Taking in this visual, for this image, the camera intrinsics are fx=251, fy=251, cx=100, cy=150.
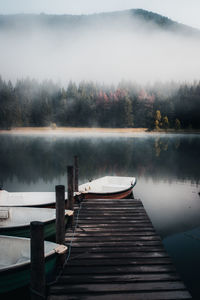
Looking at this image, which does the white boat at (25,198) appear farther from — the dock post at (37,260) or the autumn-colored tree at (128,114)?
the autumn-colored tree at (128,114)

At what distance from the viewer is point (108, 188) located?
13438mm

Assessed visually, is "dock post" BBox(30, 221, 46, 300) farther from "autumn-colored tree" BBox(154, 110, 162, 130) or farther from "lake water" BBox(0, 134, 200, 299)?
"autumn-colored tree" BBox(154, 110, 162, 130)

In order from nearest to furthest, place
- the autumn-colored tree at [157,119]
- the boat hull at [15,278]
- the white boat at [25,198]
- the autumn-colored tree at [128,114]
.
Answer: the boat hull at [15,278]
the white boat at [25,198]
the autumn-colored tree at [157,119]
the autumn-colored tree at [128,114]

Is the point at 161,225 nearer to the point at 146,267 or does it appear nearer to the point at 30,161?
the point at 146,267

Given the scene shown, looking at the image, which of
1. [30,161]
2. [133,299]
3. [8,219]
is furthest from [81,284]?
[30,161]

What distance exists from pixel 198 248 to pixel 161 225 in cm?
230

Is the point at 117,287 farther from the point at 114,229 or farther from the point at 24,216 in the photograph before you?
the point at 24,216

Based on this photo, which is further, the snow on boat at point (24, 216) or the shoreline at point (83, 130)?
the shoreline at point (83, 130)

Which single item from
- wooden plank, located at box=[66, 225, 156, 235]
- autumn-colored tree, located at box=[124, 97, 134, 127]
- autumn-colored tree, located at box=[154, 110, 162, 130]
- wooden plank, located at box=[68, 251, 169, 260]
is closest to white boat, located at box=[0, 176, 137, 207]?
wooden plank, located at box=[66, 225, 156, 235]

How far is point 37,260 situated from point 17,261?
1.86m

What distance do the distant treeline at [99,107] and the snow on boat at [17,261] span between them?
86.5m

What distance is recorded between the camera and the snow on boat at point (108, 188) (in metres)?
11.3

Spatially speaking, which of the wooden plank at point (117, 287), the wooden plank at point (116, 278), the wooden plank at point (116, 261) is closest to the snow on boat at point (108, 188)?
the wooden plank at point (116, 261)

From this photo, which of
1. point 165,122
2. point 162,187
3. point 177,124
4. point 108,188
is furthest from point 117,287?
point 177,124
